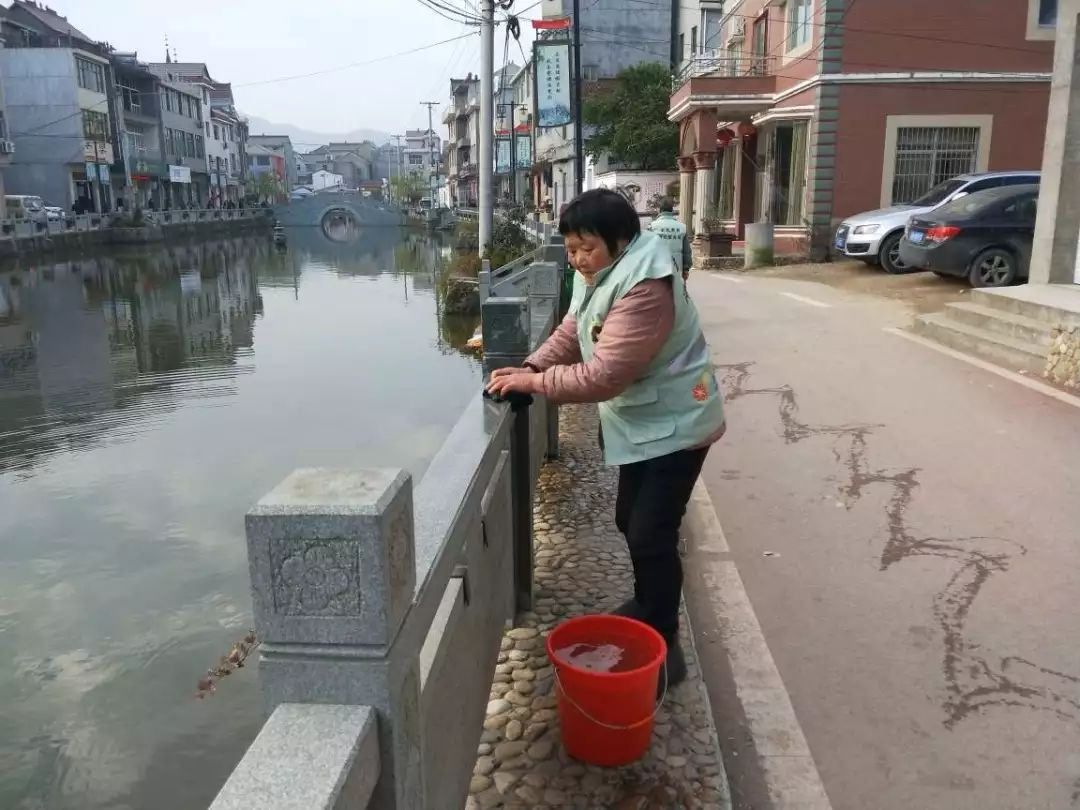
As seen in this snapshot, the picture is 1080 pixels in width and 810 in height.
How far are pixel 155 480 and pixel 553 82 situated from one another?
15295mm

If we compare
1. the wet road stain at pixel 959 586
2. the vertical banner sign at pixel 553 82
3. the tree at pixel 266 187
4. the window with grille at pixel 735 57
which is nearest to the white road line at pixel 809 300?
the wet road stain at pixel 959 586

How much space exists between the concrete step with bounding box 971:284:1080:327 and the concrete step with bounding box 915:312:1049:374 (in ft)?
0.95

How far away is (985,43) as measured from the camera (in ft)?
56.1

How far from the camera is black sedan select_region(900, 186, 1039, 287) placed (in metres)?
12.0

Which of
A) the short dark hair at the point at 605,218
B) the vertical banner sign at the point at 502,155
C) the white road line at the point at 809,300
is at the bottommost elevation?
the white road line at the point at 809,300

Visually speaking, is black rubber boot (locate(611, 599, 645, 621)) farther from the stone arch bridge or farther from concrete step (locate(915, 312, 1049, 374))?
the stone arch bridge

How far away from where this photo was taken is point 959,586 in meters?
3.90

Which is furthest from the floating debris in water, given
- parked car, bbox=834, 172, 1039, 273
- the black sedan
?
parked car, bbox=834, 172, 1039, 273

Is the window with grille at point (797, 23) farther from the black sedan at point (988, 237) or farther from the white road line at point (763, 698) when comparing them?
the white road line at point (763, 698)

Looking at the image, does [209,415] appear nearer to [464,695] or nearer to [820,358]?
[820,358]

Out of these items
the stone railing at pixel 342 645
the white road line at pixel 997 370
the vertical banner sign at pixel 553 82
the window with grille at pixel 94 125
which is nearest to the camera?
the stone railing at pixel 342 645

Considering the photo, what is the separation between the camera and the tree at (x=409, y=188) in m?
89.3

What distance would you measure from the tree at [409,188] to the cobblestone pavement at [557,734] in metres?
86.9

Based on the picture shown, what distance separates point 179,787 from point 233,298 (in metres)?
23.5
